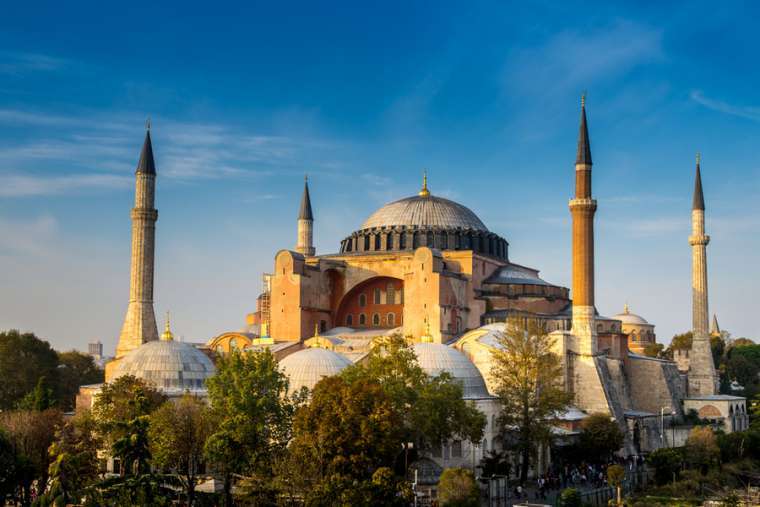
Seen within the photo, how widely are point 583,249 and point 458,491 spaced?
15.0 metres

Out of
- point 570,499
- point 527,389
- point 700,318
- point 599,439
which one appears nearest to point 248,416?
point 570,499

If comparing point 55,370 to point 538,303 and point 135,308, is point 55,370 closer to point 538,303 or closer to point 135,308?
Answer: point 135,308

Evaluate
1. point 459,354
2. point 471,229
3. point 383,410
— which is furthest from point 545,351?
point 471,229

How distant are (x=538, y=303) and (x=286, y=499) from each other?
19358mm

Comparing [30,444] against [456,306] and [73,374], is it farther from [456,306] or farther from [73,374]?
[73,374]

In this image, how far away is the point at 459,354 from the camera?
26.2 m

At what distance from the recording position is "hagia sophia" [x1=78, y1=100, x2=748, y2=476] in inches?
1259

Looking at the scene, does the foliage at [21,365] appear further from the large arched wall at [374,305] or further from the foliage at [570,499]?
the foliage at [570,499]

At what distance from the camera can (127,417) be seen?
21625 millimetres

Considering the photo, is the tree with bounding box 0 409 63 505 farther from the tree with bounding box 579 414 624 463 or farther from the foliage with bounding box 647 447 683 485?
the foliage with bounding box 647 447 683 485

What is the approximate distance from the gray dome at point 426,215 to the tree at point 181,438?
1860 cm

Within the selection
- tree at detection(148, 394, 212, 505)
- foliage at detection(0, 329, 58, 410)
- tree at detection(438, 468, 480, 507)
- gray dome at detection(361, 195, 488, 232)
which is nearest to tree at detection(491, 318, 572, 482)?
tree at detection(438, 468, 480, 507)

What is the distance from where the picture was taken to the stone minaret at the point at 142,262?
1291 inches

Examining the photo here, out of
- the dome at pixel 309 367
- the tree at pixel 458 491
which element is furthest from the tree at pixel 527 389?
the tree at pixel 458 491
